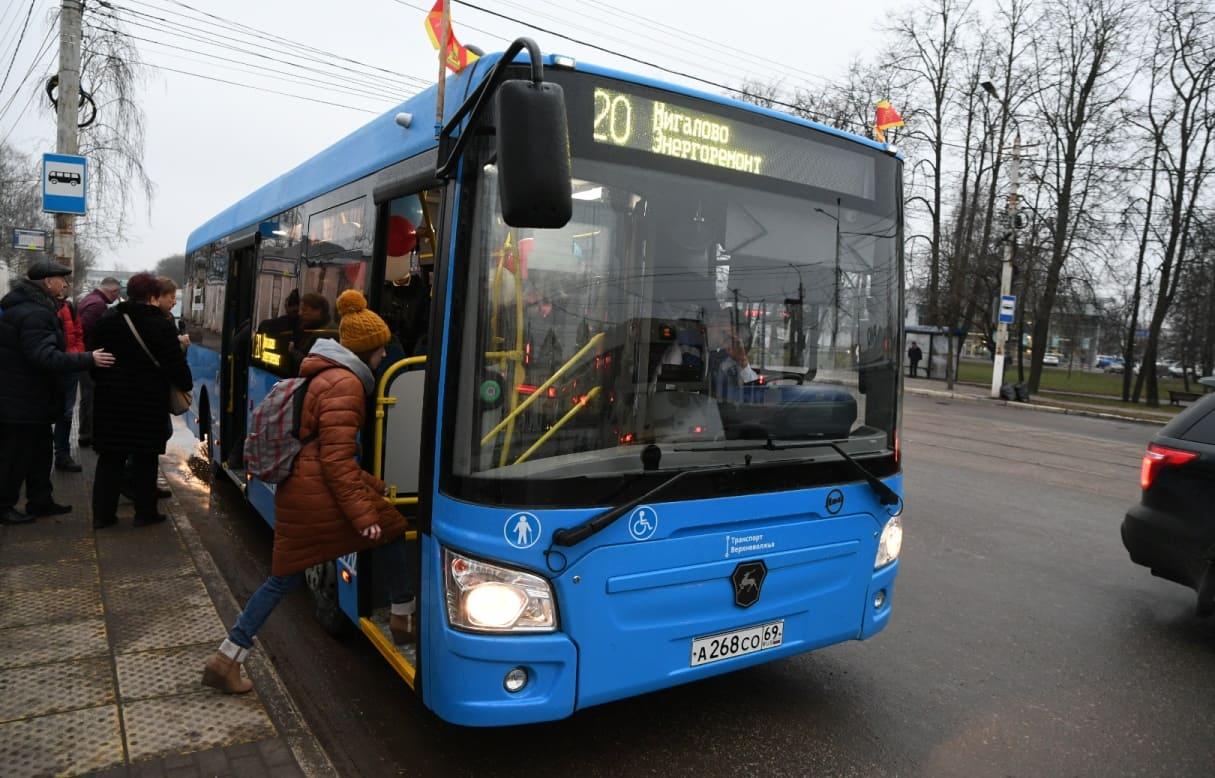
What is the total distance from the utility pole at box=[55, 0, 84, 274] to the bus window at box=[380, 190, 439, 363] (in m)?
8.99

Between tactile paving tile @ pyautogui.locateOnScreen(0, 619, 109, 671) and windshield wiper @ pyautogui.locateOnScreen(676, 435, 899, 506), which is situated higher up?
windshield wiper @ pyautogui.locateOnScreen(676, 435, 899, 506)

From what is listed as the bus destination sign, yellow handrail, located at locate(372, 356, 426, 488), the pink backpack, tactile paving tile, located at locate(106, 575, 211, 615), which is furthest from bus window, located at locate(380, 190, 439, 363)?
tactile paving tile, located at locate(106, 575, 211, 615)

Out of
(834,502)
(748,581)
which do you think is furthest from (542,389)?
(834,502)

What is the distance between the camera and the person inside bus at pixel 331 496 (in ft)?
11.4

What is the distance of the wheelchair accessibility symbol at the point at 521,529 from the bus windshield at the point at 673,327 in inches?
5.7

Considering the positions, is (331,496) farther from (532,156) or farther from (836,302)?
(836,302)

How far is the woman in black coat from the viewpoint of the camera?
19.4 ft

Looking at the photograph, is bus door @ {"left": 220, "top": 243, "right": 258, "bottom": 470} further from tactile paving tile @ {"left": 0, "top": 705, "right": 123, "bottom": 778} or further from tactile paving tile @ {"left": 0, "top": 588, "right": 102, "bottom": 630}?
tactile paving tile @ {"left": 0, "top": 705, "right": 123, "bottom": 778}

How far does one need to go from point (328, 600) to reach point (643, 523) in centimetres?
241

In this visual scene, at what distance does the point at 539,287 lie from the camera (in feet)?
9.95

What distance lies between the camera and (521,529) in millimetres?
2904

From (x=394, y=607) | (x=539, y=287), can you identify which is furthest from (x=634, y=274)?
(x=394, y=607)

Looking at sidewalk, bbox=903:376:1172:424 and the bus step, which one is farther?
sidewalk, bbox=903:376:1172:424

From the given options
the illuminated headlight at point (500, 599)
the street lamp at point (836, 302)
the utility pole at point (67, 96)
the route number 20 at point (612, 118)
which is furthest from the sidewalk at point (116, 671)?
the utility pole at point (67, 96)
